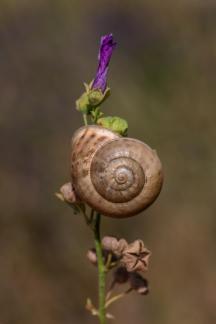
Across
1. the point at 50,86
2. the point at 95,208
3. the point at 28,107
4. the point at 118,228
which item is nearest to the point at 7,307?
the point at 118,228

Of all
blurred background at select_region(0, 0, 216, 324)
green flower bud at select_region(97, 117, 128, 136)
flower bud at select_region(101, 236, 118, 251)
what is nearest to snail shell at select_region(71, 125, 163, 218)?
green flower bud at select_region(97, 117, 128, 136)

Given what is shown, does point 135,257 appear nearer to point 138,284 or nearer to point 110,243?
point 110,243

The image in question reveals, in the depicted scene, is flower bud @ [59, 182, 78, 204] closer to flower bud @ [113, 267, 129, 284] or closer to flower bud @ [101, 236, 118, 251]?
flower bud @ [101, 236, 118, 251]

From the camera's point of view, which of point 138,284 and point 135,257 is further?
point 138,284

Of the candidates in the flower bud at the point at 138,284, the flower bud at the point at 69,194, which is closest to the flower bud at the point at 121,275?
the flower bud at the point at 138,284

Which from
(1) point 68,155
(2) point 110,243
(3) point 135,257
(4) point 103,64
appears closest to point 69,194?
(2) point 110,243

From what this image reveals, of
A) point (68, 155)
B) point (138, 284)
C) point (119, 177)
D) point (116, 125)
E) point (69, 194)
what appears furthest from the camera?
point (68, 155)

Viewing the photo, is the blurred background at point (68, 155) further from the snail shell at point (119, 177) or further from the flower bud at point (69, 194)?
the snail shell at point (119, 177)
